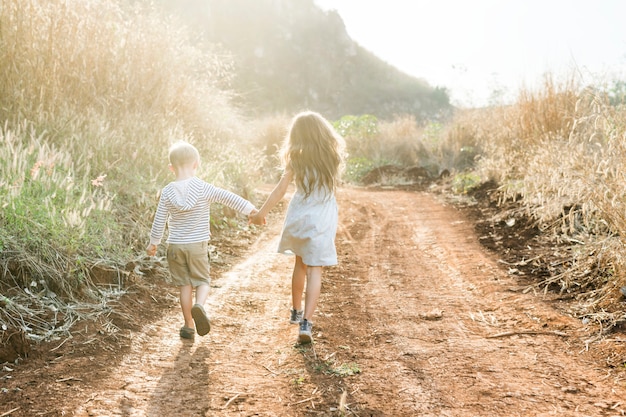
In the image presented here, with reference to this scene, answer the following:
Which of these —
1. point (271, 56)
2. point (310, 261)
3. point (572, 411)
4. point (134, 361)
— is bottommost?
point (134, 361)

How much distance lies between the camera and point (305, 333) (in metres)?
3.98

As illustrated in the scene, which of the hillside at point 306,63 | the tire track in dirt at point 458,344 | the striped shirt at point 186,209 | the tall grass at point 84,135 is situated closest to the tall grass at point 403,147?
the tall grass at point 84,135

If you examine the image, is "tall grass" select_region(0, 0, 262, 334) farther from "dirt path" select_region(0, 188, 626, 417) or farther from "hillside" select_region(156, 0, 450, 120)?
"hillside" select_region(156, 0, 450, 120)

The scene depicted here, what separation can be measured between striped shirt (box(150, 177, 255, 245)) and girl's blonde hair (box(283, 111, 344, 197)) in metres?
0.56

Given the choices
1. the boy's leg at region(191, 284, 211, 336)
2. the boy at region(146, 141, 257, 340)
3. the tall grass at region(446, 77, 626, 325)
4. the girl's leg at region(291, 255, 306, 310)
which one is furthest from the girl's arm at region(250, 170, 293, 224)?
the tall grass at region(446, 77, 626, 325)

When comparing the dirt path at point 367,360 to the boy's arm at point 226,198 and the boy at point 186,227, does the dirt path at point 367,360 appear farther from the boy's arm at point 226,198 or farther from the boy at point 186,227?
the boy's arm at point 226,198

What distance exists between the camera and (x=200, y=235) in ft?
14.1

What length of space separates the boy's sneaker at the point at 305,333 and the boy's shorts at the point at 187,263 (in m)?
0.86

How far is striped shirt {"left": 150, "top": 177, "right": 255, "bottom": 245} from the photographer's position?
420 cm

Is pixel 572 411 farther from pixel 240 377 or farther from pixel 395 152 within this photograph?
pixel 395 152

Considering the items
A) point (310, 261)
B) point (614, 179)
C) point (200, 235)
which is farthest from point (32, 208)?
point (614, 179)

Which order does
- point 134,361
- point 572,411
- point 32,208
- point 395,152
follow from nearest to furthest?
point 572,411
point 134,361
point 32,208
point 395,152

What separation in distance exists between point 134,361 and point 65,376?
49 centimetres

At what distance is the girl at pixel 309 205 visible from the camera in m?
4.10
